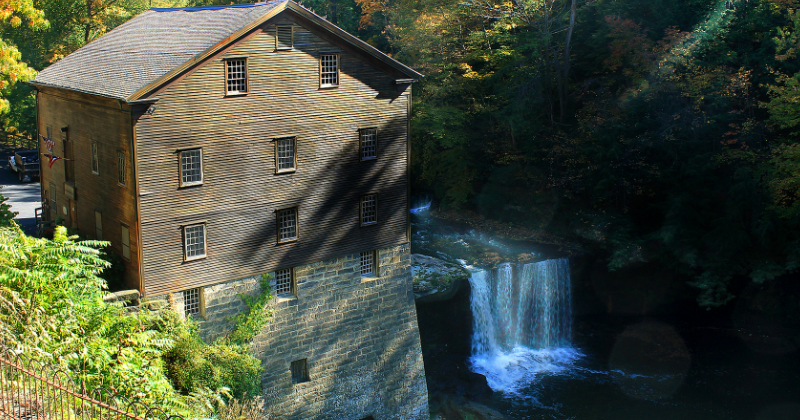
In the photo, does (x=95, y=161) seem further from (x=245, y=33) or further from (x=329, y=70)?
(x=329, y=70)

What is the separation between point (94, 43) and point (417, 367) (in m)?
17.4

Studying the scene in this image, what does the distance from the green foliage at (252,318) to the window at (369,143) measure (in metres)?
5.43

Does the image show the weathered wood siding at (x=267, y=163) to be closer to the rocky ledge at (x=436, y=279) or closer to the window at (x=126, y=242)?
the window at (x=126, y=242)

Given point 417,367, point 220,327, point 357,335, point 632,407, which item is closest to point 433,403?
point 417,367

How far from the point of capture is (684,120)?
37594 mm

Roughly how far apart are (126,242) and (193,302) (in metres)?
2.72

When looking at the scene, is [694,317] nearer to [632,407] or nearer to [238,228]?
[632,407]

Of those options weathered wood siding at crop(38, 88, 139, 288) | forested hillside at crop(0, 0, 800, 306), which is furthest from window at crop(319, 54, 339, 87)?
forested hillside at crop(0, 0, 800, 306)

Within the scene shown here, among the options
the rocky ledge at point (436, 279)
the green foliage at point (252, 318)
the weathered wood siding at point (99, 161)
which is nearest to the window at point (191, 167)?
the weathered wood siding at point (99, 161)

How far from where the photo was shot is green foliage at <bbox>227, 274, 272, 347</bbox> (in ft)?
76.2

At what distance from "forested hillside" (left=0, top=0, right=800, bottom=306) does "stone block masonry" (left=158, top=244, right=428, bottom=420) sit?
13.2 meters

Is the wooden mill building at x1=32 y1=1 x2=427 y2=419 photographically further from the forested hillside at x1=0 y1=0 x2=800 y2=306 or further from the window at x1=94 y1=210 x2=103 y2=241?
the forested hillside at x1=0 y1=0 x2=800 y2=306

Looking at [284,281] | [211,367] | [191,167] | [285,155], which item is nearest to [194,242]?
[191,167]

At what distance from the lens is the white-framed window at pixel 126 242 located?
22000mm
